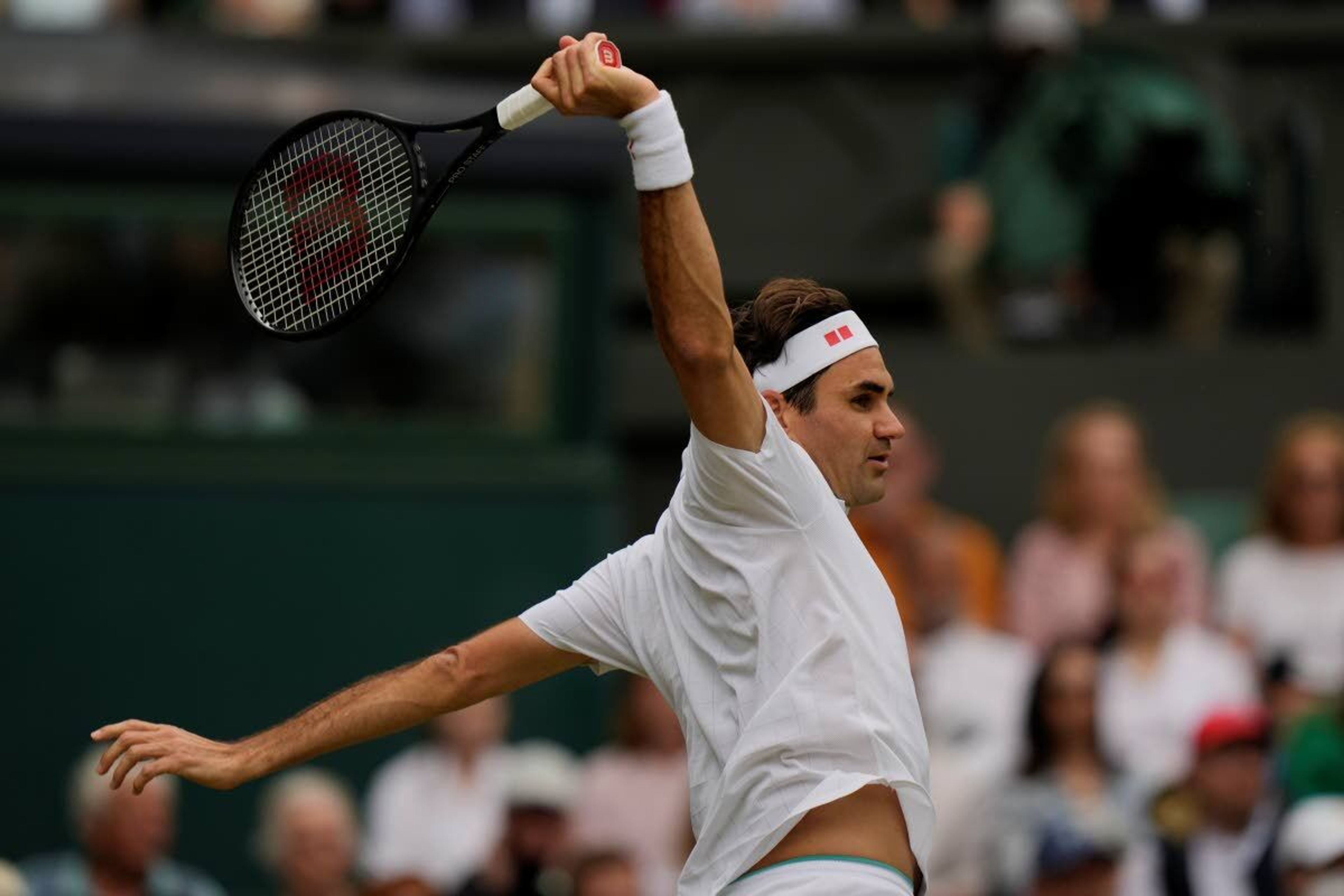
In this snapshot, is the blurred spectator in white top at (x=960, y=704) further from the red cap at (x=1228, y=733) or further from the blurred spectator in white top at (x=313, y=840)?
the blurred spectator in white top at (x=313, y=840)

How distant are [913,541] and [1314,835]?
2.02 m

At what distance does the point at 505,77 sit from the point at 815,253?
1.48 metres

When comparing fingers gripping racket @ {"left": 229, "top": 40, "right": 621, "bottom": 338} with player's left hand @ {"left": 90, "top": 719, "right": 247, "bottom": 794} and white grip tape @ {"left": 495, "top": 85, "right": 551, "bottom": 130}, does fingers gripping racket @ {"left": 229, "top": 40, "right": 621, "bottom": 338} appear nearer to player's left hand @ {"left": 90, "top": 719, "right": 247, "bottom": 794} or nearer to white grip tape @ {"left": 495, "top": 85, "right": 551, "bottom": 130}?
white grip tape @ {"left": 495, "top": 85, "right": 551, "bottom": 130}

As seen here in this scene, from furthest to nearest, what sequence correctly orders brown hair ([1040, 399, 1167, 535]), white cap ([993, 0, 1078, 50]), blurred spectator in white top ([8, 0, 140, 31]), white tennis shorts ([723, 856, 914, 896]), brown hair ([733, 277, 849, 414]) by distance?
1. blurred spectator in white top ([8, 0, 140, 31])
2. white cap ([993, 0, 1078, 50])
3. brown hair ([1040, 399, 1167, 535])
4. brown hair ([733, 277, 849, 414])
5. white tennis shorts ([723, 856, 914, 896])

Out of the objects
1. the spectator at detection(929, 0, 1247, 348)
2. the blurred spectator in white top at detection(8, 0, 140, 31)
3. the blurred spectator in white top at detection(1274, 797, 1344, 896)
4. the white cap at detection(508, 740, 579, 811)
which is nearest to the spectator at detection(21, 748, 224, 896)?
the white cap at detection(508, 740, 579, 811)

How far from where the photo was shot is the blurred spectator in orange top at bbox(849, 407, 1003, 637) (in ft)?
27.4

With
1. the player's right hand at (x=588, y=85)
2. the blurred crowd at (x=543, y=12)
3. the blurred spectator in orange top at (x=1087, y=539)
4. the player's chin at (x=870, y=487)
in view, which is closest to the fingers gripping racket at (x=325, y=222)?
the player's right hand at (x=588, y=85)

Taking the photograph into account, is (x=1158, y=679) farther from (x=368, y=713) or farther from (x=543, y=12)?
(x=543, y=12)

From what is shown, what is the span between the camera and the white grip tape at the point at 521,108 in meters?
4.20

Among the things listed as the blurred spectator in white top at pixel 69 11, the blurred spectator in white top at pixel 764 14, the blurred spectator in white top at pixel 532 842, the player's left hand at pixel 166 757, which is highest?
the blurred spectator in white top at pixel 69 11

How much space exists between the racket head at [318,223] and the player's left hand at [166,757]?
73 cm

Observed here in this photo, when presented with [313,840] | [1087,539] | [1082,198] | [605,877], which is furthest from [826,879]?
[1082,198]

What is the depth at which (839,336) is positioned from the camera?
445cm

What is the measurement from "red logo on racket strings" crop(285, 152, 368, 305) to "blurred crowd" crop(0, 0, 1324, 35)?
598 centimetres
